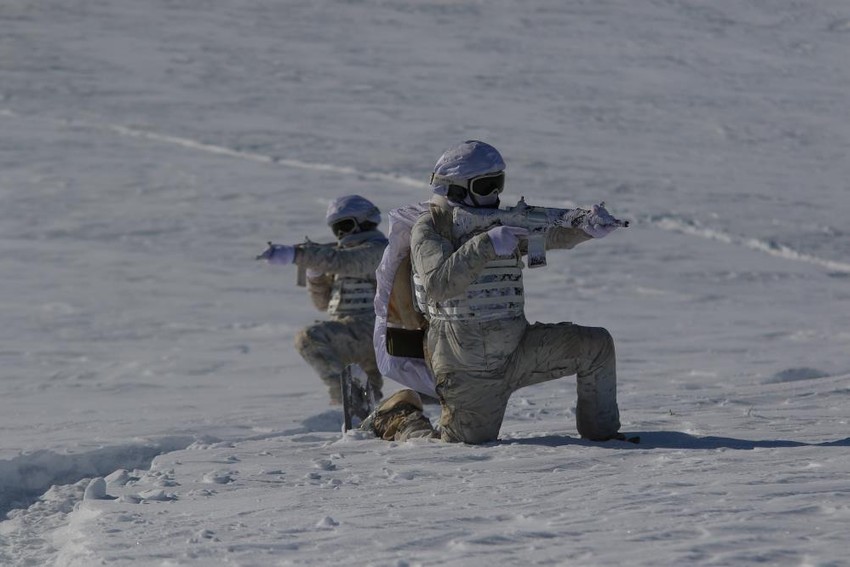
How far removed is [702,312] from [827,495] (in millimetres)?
10196

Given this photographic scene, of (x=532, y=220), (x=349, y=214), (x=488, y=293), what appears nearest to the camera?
(x=532, y=220)

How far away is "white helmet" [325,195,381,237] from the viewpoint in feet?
29.1

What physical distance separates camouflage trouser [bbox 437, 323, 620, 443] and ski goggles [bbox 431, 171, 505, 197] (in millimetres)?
643

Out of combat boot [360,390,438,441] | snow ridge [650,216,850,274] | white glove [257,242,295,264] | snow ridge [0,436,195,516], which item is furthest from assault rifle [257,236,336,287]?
snow ridge [650,216,850,274]

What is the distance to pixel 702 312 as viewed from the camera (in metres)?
14.8

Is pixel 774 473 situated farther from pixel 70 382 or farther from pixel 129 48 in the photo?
pixel 129 48

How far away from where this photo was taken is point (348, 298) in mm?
9055

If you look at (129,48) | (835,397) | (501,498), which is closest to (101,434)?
(501,498)

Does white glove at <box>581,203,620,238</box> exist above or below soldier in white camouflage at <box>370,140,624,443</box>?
above

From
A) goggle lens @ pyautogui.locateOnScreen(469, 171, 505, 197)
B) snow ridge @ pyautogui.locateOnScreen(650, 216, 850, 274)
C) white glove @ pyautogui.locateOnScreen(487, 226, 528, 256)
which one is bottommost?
snow ridge @ pyautogui.locateOnScreen(650, 216, 850, 274)

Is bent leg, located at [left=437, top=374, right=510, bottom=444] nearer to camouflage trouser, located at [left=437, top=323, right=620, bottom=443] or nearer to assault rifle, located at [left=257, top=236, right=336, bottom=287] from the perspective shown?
camouflage trouser, located at [left=437, top=323, right=620, bottom=443]

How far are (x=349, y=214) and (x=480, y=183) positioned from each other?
8.41 ft

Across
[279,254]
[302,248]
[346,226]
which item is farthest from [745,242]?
[279,254]

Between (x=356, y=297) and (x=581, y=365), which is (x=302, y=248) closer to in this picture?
(x=356, y=297)
